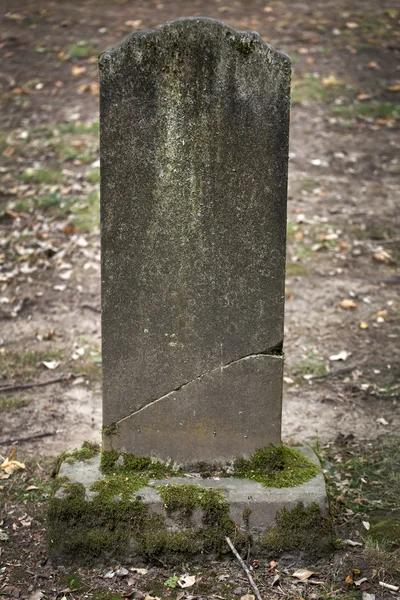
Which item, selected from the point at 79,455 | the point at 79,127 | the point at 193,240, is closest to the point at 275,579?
the point at 79,455

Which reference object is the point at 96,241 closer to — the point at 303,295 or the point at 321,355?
the point at 303,295

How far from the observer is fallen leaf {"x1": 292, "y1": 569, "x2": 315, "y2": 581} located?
3.40m

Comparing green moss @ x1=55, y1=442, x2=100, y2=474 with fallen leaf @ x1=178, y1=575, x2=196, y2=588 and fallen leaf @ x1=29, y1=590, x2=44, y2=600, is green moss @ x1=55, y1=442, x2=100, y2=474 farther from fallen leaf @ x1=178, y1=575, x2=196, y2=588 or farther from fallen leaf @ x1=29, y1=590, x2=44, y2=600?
fallen leaf @ x1=178, y1=575, x2=196, y2=588

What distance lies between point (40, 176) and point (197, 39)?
512 cm

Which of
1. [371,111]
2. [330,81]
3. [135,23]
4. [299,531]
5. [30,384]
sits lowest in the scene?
[30,384]

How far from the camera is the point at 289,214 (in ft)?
24.6

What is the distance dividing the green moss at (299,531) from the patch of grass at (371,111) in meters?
6.86

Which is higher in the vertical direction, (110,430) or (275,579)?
(110,430)

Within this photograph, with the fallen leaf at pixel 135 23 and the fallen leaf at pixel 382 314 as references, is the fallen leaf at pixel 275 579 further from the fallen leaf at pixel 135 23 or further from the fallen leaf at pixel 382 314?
the fallen leaf at pixel 135 23

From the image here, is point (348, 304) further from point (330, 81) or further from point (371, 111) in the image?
point (330, 81)

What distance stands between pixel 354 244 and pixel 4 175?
12.4 feet

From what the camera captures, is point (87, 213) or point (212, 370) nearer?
point (212, 370)

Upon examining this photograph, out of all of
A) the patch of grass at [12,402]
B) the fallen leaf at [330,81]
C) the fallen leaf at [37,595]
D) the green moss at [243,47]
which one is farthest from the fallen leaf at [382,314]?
the fallen leaf at [330,81]

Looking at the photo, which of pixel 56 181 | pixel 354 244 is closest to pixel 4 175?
pixel 56 181
